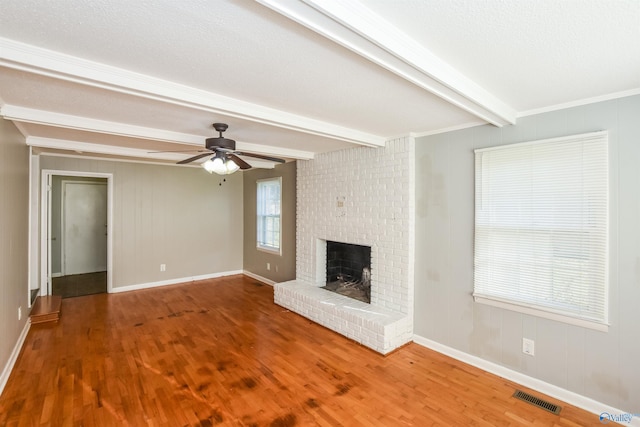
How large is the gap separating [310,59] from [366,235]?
102 inches

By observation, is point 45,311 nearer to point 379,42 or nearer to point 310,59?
point 310,59

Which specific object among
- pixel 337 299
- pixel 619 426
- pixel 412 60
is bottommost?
pixel 619 426

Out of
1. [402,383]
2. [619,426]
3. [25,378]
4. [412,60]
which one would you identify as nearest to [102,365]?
[25,378]

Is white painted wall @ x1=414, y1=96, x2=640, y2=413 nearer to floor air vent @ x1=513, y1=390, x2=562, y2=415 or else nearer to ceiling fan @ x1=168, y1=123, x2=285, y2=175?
floor air vent @ x1=513, y1=390, x2=562, y2=415

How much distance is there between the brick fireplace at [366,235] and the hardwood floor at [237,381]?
0.25 m

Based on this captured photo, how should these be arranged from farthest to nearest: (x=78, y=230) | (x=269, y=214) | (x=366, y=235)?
1. (x=78, y=230)
2. (x=269, y=214)
3. (x=366, y=235)

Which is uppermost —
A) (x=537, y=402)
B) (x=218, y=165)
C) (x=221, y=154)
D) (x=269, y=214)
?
(x=221, y=154)

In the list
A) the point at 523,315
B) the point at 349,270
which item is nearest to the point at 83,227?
the point at 349,270

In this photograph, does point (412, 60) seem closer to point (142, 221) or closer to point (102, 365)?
point (102, 365)

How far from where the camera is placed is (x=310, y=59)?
1.74 meters

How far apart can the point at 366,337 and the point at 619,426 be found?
6.65 ft

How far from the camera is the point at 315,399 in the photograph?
2.49 m

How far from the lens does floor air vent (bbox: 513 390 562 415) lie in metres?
2.38

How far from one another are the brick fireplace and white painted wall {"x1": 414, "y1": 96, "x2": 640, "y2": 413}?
17 cm
